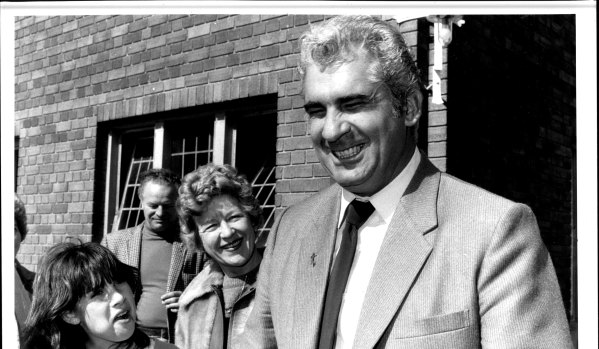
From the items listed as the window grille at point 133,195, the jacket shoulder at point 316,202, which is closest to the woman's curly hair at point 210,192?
the jacket shoulder at point 316,202

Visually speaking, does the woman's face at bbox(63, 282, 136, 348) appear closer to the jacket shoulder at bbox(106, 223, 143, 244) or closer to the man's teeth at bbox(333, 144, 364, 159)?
the man's teeth at bbox(333, 144, 364, 159)

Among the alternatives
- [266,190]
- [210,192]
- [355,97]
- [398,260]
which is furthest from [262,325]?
[266,190]

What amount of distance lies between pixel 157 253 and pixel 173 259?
206 mm

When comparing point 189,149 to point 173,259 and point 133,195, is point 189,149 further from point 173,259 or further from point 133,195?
point 173,259

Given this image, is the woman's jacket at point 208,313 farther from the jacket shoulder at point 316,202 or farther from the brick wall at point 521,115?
the brick wall at point 521,115

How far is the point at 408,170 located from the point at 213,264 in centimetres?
165

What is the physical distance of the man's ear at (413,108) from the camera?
6.04 feet

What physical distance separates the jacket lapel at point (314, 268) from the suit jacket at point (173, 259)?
180cm

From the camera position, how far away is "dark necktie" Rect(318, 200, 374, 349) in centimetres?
173

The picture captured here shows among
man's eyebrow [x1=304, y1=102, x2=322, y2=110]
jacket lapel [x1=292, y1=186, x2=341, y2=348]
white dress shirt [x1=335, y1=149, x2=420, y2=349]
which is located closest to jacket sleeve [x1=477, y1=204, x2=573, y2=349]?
white dress shirt [x1=335, y1=149, x2=420, y2=349]

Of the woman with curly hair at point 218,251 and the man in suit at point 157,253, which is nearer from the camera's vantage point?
the woman with curly hair at point 218,251

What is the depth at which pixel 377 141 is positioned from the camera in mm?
1748

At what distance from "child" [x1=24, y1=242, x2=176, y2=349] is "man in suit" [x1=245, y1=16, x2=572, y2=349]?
33.3 inches

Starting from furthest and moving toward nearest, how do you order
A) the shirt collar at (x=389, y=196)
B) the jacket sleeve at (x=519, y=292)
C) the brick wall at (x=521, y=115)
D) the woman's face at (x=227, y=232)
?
the brick wall at (x=521, y=115), the woman's face at (x=227, y=232), the shirt collar at (x=389, y=196), the jacket sleeve at (x=519, y=292)
